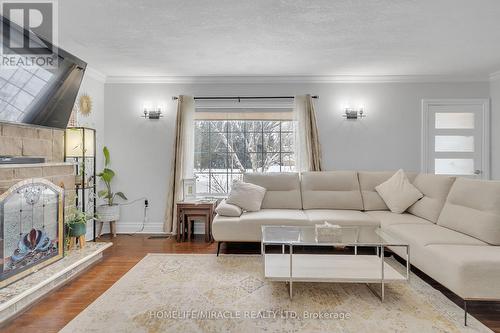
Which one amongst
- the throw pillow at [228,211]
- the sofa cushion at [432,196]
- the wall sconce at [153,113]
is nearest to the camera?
the sofa cushion at [432,196]

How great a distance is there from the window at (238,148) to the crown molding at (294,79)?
0.62 meters

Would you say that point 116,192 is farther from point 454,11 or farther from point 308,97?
point 454,11

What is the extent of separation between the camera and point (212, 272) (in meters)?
2.88

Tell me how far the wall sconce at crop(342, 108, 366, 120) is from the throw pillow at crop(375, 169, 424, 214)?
106 cm

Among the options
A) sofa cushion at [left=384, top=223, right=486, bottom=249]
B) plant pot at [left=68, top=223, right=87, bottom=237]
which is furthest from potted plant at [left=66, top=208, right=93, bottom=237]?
sofa cushion at [left=384, top=223, right=486, bottom=249]

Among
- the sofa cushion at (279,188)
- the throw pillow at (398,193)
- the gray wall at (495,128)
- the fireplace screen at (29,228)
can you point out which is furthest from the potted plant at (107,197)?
the gray wall at (495,128)

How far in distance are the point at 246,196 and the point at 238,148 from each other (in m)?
1.12

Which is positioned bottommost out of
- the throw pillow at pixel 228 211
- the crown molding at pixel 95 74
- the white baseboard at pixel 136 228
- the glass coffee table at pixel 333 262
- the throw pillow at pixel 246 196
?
the white baseboard at pixel 136 228

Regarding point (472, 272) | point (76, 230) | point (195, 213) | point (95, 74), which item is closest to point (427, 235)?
point (472, 272)

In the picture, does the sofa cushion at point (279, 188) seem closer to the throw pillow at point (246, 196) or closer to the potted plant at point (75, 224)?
the throw pillow at point (246, 196)

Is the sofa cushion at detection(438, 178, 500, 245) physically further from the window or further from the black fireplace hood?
the black fireplace hood

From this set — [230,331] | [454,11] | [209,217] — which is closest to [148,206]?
[209,217]

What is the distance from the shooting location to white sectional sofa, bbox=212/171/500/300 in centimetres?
207

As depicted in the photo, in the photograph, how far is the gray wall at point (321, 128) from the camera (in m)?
4.40
